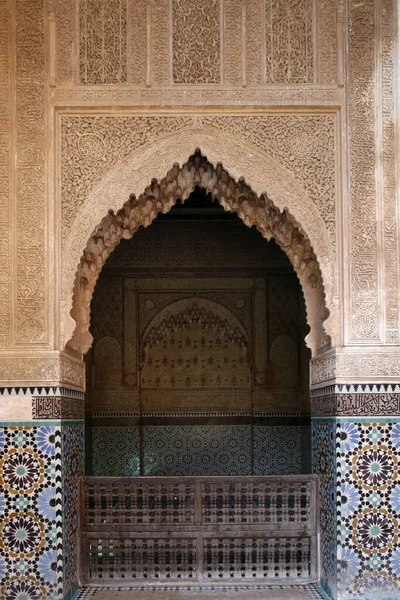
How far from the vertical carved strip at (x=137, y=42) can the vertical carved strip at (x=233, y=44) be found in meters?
0.44

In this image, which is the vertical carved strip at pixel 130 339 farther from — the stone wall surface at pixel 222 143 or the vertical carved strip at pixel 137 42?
the vertical carved strip at pixel 137 42

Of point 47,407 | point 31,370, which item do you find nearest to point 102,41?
point 31,370

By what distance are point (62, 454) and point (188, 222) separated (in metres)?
3.23

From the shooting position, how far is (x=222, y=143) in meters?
4.29

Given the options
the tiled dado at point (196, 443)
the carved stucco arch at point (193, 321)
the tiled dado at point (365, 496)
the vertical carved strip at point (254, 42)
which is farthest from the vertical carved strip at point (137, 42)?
the tiled dado at point (196, 443)

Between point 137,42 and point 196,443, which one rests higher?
point 137,42

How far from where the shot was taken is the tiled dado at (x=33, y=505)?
4.00 m

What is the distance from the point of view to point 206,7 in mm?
4344

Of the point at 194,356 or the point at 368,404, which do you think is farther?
the point at 194,356

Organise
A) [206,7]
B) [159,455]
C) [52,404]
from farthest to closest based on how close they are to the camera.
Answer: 1. [159,455]
2. [206,7]
3. [52,404]

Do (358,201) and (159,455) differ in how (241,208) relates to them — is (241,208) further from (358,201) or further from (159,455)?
(159,455)

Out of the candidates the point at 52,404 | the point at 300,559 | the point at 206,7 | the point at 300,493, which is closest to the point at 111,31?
the point at 206,7

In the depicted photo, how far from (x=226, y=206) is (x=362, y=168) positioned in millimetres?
817

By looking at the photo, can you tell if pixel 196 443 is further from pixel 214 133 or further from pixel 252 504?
pixel 214 133
